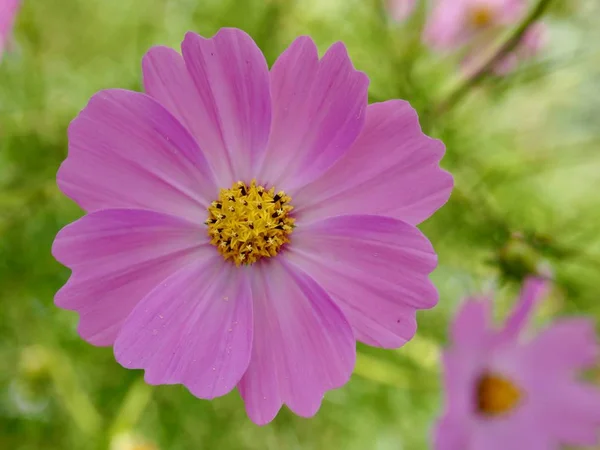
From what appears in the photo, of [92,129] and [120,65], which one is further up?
[92,129]

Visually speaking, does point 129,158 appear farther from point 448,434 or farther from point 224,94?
point 448,434

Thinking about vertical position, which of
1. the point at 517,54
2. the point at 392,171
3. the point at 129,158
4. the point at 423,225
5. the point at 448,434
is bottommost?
the point at 448,434

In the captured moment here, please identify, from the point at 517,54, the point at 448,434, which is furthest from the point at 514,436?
the point at 517,54

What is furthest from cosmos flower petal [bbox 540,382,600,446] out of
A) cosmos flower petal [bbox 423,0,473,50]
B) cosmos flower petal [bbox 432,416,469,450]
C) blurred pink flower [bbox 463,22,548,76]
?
cosmos flower petal [bbox 423,0,473,50]

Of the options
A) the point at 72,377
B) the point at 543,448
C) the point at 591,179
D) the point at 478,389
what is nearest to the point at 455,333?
the point at 478,389

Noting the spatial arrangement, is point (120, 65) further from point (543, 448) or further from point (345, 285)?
Answer: point (543, 448)

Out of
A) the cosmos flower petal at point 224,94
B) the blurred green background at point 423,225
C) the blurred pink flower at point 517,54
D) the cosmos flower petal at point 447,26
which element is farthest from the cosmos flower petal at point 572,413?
the cosmos flower petal at point 224,94

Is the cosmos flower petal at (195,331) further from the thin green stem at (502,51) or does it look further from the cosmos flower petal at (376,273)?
the thin green stem at (502,51)

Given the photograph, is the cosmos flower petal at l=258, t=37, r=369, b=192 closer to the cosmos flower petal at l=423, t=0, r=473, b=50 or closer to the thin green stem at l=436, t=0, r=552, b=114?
the thin green stem at l=436, t=0, r=552, b=114
